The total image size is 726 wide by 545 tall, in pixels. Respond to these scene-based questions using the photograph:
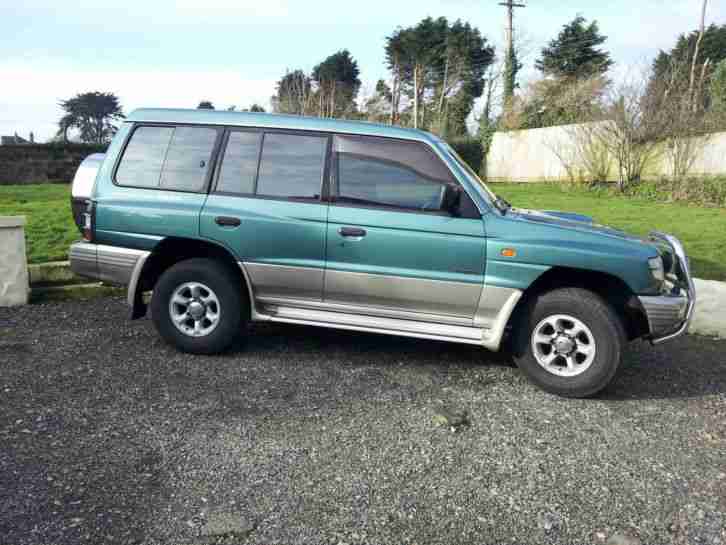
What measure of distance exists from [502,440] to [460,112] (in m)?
32.2

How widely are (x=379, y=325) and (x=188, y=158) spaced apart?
202 cm

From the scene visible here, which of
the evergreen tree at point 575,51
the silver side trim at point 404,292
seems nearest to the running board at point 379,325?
the silver side trim at point 404,292

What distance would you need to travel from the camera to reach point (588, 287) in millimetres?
4523

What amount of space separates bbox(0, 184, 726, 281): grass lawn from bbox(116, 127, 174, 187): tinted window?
2678mm

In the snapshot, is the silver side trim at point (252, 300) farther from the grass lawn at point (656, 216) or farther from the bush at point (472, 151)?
the bush at point (472, 151)

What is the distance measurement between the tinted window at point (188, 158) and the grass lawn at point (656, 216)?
5.72 m

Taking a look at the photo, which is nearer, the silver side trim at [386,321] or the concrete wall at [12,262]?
the silver side trim at [386,321]

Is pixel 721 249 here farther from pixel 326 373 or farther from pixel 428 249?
pixel 326 373

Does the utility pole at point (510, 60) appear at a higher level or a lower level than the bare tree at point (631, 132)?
higher

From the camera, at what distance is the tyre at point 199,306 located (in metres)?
4.71

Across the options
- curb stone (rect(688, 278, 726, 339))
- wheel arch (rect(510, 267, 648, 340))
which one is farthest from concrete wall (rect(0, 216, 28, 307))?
curb stone (rect(688, 278, 726, 339))

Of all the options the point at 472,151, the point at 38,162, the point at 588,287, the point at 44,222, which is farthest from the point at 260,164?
the point at 472,151

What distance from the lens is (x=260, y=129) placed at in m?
4.76

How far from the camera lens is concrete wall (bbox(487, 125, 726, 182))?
1650cm
